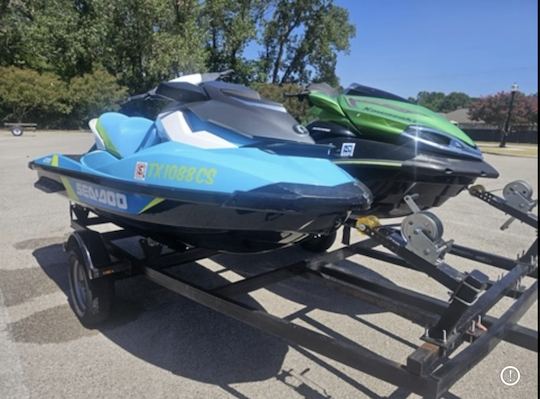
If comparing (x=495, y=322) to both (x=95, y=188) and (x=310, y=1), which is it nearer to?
(x=95, y=188)

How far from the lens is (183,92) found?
121 inches

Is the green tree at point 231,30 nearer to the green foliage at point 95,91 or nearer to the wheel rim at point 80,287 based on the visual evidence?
the green foliage at point 95,91

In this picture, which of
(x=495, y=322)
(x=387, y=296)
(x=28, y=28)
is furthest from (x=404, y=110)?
(x=28, y=28)

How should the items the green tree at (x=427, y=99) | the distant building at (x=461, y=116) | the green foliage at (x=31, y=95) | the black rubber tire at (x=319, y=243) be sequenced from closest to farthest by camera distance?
the green tree at (x=427, y=99) → the black rubber tire at (x=319, y=243) → the green foliage at (x=31, y=95) → the distant building at (x=461, y=116)

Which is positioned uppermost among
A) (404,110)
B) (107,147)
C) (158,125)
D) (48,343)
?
(404,110)

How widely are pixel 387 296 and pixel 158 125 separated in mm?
1741

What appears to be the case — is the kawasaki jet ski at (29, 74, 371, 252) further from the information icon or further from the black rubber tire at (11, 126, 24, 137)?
the black rubber tire at (11, 126, 24, 137)

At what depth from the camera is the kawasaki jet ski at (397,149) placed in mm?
3092

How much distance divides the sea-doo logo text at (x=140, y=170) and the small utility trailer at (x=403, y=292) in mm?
675

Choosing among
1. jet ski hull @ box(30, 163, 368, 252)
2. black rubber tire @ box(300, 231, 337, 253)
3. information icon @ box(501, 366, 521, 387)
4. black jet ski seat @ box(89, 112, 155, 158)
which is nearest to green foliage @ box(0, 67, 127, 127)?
black rubber tire @ box(300, 231, 337, 253)

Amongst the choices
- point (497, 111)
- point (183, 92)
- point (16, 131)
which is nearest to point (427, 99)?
point (183, 92)

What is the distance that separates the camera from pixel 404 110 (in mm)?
3330

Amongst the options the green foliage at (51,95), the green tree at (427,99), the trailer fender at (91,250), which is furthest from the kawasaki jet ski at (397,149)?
the green foliage at (51,95)

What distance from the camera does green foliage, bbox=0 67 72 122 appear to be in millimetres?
25641
